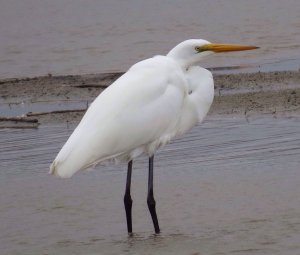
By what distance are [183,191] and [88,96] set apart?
4971 mm

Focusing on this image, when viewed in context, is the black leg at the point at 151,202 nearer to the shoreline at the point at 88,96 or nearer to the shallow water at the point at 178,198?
the shallow water at the point at 178,198

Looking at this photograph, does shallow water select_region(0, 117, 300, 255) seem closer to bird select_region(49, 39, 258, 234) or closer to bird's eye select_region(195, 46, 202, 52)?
bird select_region(49, 39, 258, 234)

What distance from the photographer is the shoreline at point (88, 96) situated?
38.7 ft

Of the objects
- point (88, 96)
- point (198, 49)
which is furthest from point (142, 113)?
point (88, 96)

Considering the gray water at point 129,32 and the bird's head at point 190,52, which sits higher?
the bird's head at point 190,52

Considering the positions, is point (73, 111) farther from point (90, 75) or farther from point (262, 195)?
point (262, 195)

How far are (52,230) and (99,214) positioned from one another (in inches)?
19.4

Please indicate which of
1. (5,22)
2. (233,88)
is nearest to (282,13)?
(5,22)

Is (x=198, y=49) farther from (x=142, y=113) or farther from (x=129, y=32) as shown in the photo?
(x=129, y=32)

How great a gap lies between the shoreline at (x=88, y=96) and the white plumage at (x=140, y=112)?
3.58 m

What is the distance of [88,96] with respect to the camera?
523 inches

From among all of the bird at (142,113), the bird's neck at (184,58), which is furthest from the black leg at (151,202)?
the bird's neck at (184,58)

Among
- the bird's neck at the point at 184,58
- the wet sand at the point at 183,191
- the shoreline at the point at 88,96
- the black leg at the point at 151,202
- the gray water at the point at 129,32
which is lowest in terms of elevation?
the gray water at the point at 129,32

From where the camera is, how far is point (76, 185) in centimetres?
902
